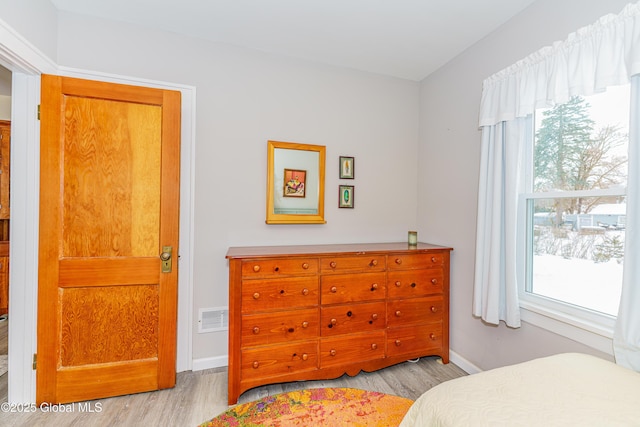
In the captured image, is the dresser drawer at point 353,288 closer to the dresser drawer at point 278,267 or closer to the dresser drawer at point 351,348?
the dresser drawer at point 278,267

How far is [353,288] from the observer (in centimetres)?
222

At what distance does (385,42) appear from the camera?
7.82ft

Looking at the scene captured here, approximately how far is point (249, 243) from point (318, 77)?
1.58 m

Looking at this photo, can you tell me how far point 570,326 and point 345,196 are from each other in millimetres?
1784

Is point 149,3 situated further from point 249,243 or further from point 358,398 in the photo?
point 358,398

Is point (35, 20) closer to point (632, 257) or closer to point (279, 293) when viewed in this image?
point (279, 293)

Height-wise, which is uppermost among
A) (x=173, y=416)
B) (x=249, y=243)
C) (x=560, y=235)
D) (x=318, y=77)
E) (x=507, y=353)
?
(x=318, y=77)

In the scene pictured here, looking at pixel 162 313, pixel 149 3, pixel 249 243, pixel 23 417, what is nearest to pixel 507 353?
pixel 249 243

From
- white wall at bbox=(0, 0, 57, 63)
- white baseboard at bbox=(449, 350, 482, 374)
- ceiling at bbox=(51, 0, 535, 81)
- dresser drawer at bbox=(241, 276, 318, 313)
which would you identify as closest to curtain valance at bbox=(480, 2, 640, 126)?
ceiling at bbox=(51, 0, 535, 81)

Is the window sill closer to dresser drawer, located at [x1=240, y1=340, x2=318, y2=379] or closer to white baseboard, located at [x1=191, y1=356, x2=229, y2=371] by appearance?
dresser drawer, located at [x1=240, y1=340, x2=318, y2=379]

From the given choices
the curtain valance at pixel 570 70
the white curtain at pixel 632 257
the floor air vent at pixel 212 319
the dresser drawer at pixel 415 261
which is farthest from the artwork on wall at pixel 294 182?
the white curtain at pixel 632 257

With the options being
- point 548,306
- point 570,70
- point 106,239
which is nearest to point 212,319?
point 106,239

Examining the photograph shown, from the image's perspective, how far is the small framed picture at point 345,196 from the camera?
2756mm

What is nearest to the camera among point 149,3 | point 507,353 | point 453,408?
point 453,408
